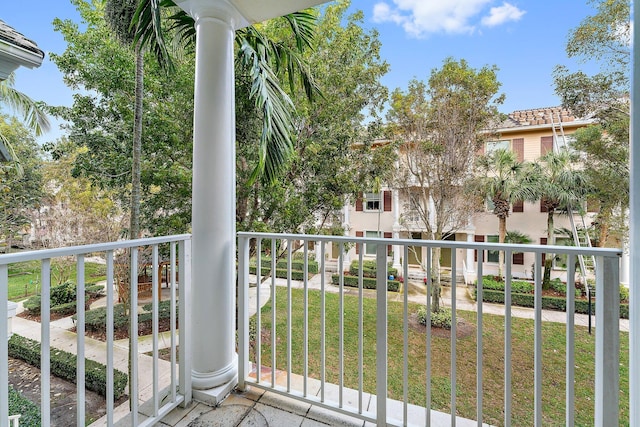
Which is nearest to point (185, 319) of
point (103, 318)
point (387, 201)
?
point (103, 318)

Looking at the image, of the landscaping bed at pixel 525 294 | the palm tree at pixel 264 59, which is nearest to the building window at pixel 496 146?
the landscaping bed at pixel 525 294

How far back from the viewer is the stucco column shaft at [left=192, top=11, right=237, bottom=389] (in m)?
1.74

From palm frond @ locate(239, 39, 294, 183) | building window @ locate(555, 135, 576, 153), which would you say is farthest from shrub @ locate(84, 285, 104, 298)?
building window @ locate(555, 135, 576, 153)

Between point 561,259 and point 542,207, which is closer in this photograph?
point 561,259

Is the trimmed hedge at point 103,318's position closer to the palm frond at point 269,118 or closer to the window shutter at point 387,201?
the palm frond at point 269,118

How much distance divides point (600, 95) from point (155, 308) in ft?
15.1

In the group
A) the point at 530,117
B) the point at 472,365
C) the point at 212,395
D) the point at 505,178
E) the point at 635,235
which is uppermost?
the point at 530,117

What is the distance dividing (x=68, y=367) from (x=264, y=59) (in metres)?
4.62

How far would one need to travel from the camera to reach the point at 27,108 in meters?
3.70

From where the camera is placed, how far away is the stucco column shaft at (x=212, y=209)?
1.74m

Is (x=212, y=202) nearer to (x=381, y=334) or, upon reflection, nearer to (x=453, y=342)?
(x=381, y=334)

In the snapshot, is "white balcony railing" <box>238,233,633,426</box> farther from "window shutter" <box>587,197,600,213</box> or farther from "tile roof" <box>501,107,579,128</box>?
"tile roof" <box>501,107,579,128</box>

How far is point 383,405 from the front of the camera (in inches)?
61.0

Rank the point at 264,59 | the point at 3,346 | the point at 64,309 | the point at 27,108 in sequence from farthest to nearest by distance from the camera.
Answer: the point at 64,309
the point at 27,108
the point at 264,59
the point at 3,346
